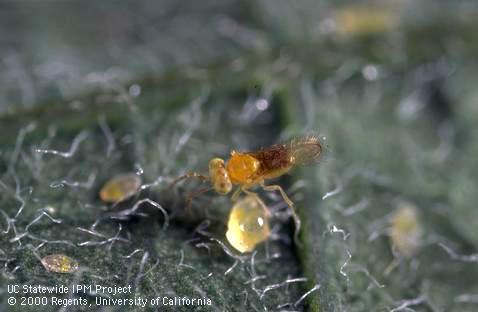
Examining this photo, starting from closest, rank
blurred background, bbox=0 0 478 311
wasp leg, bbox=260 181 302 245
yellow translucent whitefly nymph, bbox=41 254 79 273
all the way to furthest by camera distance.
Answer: yellow translucent whitefly nymph, bbox=41 254 79 273, blurred background, bbox=0 0 478 311, wasp leg, bbox=260 181 302 245

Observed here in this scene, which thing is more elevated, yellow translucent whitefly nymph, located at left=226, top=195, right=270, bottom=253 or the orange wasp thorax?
the orange wasp thorax

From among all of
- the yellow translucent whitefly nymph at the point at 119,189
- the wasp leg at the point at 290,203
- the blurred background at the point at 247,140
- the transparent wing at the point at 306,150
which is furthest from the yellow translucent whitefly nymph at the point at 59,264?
the transparent wing at the point at 306,150

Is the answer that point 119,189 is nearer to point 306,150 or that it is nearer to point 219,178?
point 219,178

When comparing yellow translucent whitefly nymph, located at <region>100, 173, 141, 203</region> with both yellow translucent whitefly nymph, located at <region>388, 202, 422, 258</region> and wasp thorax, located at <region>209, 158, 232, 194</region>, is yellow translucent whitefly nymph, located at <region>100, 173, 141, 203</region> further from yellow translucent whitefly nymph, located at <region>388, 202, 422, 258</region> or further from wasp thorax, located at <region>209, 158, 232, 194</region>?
yellow translucent whitefly nymph, located at <region>388, 202, 422, 258</region>

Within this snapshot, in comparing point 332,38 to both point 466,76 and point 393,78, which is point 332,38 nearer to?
point 393,78

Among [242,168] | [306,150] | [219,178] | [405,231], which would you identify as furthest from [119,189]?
[405,231]

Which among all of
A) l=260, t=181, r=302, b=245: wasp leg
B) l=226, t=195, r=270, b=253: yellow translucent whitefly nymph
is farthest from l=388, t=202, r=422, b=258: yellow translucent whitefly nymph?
l=226, t=195, r=270, b=253: yellow translucent whitefly nymph

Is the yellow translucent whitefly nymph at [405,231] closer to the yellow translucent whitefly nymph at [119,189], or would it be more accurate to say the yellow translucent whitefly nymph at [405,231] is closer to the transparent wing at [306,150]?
the transparent wing at [306,150]
